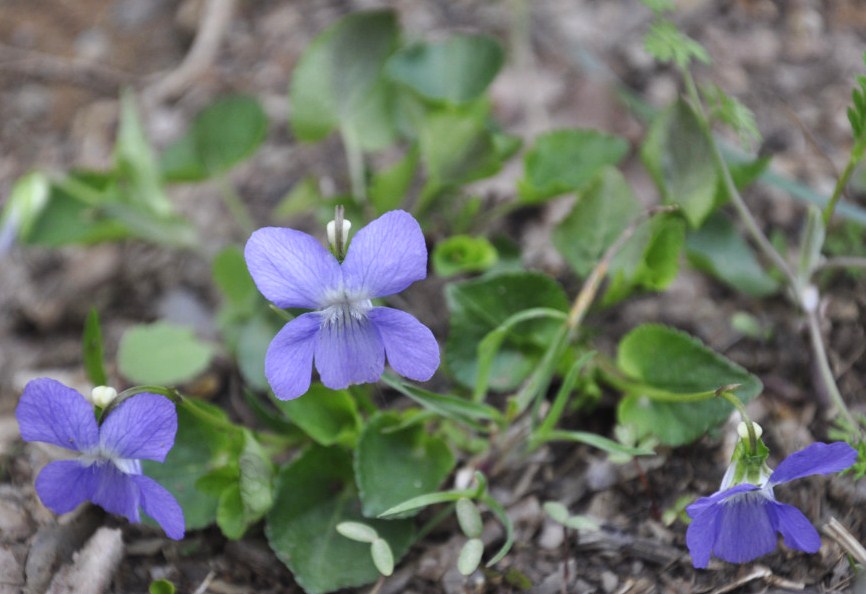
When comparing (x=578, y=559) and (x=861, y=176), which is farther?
(x=861, y=176)

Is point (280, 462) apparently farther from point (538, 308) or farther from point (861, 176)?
point (861, 176)

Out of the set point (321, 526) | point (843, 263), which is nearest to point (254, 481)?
point (321, 526)

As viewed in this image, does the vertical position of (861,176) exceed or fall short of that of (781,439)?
it exceeds it

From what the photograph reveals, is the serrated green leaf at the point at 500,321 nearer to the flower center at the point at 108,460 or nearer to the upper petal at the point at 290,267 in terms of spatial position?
the upper petal at the point at 290,267

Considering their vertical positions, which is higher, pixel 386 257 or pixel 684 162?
pixel 386 257

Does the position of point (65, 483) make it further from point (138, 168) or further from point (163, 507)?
point (138, 168)

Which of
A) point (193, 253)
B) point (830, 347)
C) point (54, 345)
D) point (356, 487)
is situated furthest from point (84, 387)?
point (830, 347)

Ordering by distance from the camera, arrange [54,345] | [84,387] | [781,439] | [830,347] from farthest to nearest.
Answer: [54,345] → [84,387] → [830,347] → [781,439]
